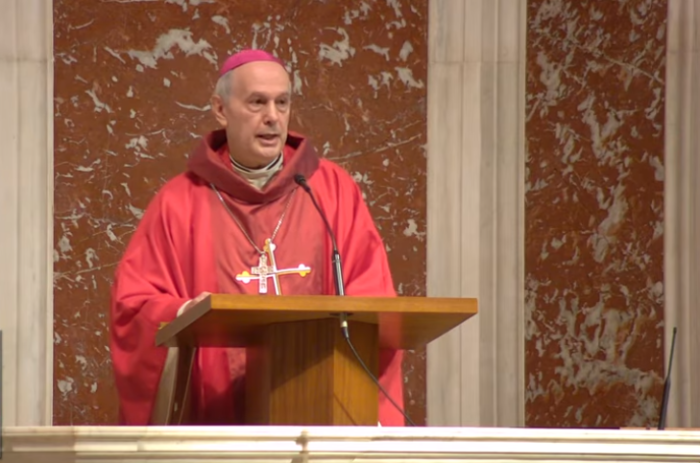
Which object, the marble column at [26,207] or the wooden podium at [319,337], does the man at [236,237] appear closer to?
the wooden podium at [319,337]

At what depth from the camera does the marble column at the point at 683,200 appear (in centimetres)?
616

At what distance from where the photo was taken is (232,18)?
20.2 feet

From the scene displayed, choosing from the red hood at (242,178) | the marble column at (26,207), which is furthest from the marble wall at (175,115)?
the red hood at (242,178)

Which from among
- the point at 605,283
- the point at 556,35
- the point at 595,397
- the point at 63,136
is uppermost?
the point at 556,35

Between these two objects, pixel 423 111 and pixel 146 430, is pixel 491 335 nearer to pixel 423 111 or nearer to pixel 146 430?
pixel 423 111

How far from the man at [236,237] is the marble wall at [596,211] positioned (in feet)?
5.26

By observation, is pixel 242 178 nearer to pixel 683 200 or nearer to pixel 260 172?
pixel 260 172

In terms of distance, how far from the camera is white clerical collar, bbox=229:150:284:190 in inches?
191

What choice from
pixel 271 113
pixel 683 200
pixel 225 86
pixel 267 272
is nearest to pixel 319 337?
pixel 267 272

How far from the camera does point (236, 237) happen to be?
15.6 feet

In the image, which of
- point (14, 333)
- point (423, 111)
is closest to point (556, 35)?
point (423, 111)

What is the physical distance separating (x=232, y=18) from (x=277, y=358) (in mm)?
2831

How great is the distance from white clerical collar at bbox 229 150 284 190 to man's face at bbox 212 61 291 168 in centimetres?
3

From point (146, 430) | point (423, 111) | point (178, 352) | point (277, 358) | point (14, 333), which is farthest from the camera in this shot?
point (423, 111)
